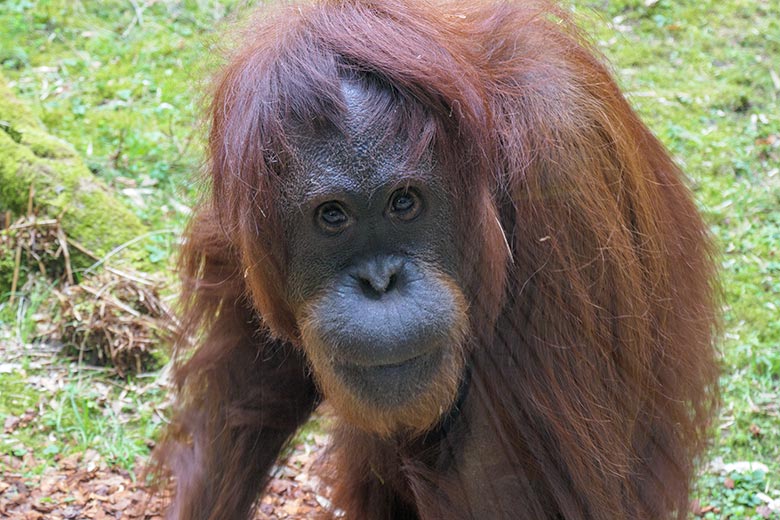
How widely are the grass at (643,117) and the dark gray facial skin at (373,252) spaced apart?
80 cm

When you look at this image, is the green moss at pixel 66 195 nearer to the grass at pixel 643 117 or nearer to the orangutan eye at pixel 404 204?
the grass at pixel 643 117

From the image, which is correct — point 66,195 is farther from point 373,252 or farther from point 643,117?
point 643,117

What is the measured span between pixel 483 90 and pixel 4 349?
2.54 meters

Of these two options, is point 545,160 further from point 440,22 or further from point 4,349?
point 4,349

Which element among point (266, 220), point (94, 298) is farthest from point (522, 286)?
point (94, 298)

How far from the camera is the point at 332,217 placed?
2475mm

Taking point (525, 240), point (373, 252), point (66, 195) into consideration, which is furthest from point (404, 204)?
point (66, 195)

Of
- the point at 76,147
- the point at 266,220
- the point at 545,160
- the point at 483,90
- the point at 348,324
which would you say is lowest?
the point at 76,147

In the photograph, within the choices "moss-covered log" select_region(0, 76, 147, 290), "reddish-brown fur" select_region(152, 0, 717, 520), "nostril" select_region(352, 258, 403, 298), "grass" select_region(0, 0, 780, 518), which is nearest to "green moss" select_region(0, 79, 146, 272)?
"moss-covered log" select_region(0, 76, 147, 290)

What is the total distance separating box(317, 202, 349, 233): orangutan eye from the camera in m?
2.46

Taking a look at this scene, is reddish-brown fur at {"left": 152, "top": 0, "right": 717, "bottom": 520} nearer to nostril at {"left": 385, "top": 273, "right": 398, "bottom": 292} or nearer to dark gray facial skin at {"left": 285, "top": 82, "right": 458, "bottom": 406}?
dark gray facial skin at {"left": 285, "top": 82, "right": 458, "bottom": 406}

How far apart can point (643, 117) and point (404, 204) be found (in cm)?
260

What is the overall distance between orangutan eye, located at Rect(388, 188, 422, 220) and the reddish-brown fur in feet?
0.33

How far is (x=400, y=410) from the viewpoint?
2.51 m
